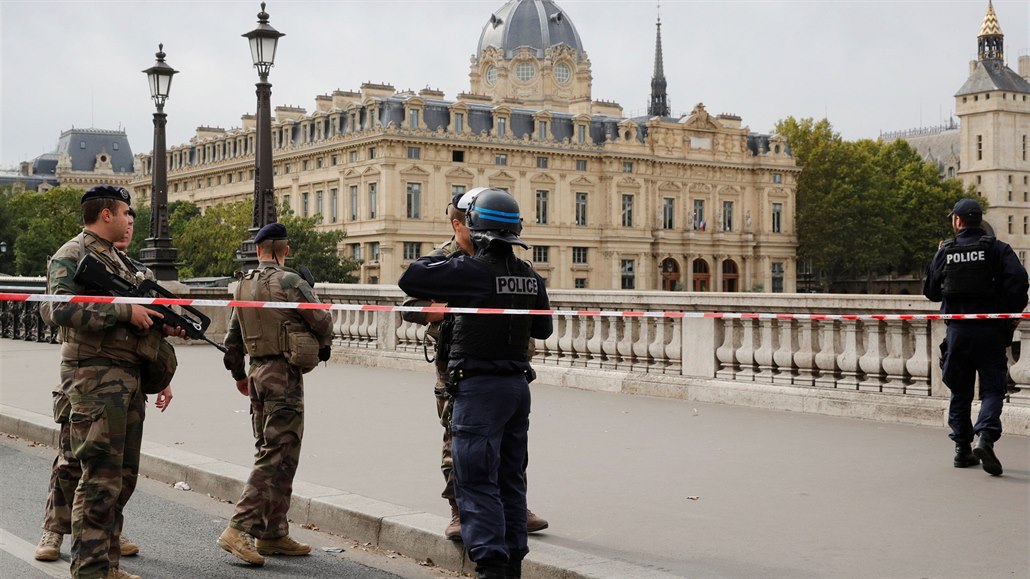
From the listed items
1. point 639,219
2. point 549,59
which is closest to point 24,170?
point 549,59

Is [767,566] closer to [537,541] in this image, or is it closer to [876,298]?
[537,541]

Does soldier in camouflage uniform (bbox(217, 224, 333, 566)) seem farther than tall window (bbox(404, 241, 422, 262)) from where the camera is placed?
No

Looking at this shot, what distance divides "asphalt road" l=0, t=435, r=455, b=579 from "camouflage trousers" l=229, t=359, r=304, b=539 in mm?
246

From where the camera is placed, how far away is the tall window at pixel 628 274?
295 feet

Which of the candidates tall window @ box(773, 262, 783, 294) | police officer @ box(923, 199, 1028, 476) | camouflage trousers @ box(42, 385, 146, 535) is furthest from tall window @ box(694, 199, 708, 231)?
camouflage trousers @ box(42, 385, 146, 535)

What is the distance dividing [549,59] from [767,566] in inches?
3972

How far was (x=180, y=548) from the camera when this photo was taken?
6.86 metres

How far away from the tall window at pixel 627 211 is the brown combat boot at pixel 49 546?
279ft

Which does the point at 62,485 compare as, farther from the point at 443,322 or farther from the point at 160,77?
the point at 160,77

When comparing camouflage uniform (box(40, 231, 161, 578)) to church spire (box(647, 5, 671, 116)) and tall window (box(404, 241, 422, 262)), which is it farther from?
church spire (box(647, 5, 671, 116))

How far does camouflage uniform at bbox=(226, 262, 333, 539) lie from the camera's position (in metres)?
6.63

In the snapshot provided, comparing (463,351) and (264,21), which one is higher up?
(264,21)

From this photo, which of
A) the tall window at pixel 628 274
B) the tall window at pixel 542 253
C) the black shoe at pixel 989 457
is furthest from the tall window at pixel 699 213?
the black shoe at pixel 989 457

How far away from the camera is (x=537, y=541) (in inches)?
251
